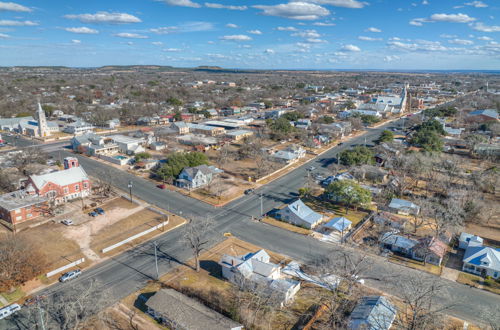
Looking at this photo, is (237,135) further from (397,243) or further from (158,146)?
(397,243)

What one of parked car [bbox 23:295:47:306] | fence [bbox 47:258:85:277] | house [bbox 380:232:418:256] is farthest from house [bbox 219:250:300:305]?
parked car [bbox 23:295:47:306]

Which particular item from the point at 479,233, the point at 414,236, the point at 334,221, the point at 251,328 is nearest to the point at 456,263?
the point at 414,236

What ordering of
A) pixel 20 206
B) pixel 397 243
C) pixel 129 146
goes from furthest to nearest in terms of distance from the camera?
pixel 129 146
pixel 20 206
pixel 397 243

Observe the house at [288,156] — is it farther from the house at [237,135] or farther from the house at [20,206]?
the house at [20,206]

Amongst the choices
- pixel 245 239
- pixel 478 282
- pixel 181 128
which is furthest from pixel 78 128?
pixel 478 282

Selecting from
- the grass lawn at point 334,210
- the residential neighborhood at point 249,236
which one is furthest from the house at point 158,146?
the grass lawn at point 334,210

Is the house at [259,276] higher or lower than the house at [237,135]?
lower
